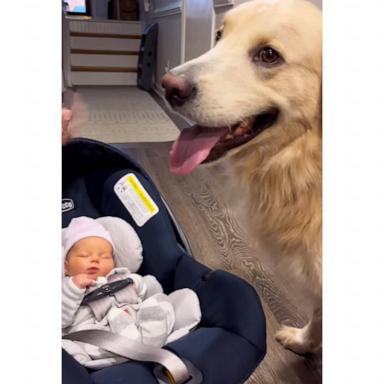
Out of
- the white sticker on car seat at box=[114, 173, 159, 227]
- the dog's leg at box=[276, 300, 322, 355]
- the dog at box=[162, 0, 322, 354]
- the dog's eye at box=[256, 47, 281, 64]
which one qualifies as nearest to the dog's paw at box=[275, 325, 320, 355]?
the dog's leg at box=[276, 300, 322, 355]

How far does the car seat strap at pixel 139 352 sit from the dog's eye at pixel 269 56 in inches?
17.3

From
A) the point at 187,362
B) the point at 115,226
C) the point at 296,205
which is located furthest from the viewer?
the point at 115,226

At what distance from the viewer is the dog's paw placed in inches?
37.8

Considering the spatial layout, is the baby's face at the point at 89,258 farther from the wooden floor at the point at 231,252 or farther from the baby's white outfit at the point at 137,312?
the wooden floor at the point at 231,252

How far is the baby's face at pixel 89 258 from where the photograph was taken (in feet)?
2.92

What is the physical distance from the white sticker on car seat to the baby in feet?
0.25

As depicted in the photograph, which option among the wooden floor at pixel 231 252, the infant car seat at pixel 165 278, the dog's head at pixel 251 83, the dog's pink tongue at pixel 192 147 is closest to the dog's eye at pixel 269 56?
the dog's head at pixel 251 83
